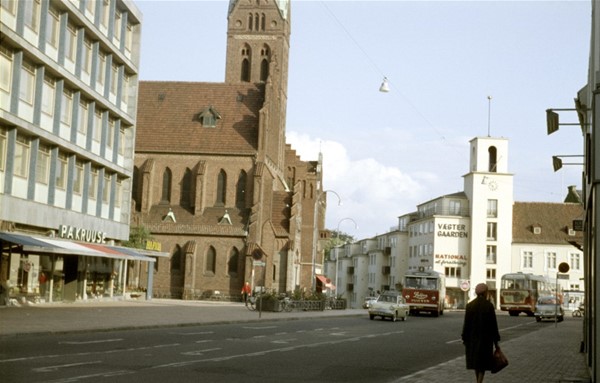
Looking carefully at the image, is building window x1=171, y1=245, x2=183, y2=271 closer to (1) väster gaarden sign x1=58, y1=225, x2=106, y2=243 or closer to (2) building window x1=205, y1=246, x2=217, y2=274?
(2) building window x1=205, y1=246, x2=217, y2=274

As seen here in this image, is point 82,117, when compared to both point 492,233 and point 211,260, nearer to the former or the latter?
point 211,260

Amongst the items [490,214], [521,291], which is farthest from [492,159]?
[521,291]

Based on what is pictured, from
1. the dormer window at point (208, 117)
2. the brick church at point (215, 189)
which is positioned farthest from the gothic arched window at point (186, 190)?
the dormer window at point (208, 117)

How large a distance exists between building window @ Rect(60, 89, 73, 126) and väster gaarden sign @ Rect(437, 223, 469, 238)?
71.0 metres

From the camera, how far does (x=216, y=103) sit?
78.4 meters

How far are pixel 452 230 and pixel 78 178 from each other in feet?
229

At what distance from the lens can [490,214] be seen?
10481 centimetres

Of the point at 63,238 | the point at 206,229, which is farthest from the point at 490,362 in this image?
the point at 206,229

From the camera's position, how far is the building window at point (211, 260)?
7094 cm

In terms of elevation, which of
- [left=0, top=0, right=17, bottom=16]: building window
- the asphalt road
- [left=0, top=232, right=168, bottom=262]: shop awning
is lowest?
the asphalt road

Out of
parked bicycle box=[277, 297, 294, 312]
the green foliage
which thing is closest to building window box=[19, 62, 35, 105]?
parked bicycle box=[277, 297, 294, 312]

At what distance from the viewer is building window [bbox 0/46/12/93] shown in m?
32.8

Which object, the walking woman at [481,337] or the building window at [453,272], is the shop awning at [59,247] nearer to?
the walking woman at [481,337]

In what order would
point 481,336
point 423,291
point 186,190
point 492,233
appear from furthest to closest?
1. point 492,233
2. point 186,190
3. point 423,291
4. point 481,336
